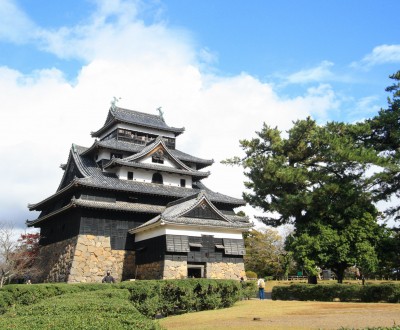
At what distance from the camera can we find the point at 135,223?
32.1m

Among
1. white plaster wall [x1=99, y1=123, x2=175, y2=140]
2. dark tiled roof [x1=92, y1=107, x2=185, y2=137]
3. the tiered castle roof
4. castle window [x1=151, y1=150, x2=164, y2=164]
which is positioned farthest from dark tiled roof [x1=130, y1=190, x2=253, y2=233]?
dark tiled roof [x1=92, y1=107, x2=185, y2=137]

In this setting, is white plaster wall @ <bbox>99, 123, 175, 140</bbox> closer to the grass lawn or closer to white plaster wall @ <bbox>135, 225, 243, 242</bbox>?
white plaster wall @ <bbox>135, 225, 243, 242</bbox>

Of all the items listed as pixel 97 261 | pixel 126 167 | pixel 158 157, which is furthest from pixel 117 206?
pixel 158 157

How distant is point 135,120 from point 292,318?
97.4 ft

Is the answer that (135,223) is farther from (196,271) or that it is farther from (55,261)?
(55,261)

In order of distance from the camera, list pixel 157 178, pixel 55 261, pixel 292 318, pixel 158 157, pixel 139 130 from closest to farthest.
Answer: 1. pixel 292 318
2. pixel 55 261
3. pixel 157 178
4. pixel 158 157
5. pixel 139 130

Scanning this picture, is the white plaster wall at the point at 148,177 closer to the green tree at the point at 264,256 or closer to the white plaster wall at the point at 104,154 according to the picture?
the white plaster wall at the point at 104,154

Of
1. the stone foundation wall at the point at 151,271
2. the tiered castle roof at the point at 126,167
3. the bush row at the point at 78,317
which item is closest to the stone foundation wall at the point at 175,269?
the stone foundation wall at the point at 151,271

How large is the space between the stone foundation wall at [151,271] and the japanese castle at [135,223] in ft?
0.22

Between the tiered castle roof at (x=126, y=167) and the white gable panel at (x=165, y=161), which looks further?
the white gable panel at (x=165, y=161)

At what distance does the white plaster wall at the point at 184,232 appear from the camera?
92.5 feet

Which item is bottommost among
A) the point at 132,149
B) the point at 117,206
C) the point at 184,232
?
the point at 184,232

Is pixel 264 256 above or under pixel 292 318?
above

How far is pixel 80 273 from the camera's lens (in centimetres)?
2883
